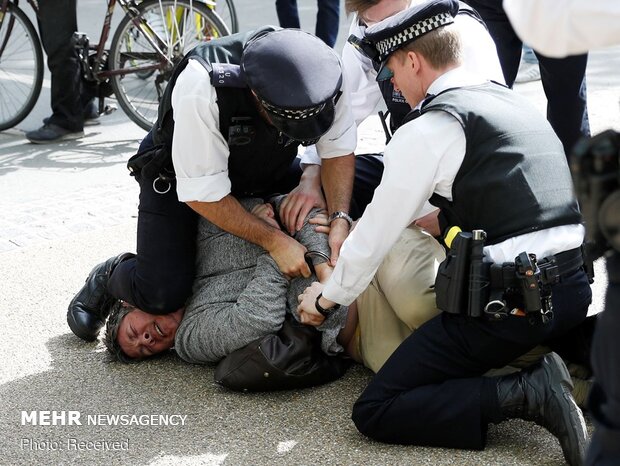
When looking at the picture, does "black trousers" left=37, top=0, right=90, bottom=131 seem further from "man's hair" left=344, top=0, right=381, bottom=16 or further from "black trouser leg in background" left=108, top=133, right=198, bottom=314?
"man's hair" left=344, top=0, right=381, bottom=16

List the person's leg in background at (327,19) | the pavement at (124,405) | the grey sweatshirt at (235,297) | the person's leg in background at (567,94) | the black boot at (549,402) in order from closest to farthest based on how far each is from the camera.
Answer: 1. the black boot at (549,402)
2. the pavement at (124,405)
3. the grey sweatshirt at (235,297)
4. the person's leg in background at (567,94)
5. the person's leg in background at (327,19)

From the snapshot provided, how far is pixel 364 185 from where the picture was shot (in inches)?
156

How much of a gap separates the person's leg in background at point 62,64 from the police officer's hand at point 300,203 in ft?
9.84

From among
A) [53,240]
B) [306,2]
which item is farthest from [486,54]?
[306,2]

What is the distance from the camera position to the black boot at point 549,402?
2.68 m

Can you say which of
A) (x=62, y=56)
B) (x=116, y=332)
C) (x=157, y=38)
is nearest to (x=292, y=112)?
(x=116, y=332)

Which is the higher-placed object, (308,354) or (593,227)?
(593,227)

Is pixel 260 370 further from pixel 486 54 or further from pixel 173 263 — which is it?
pixel 486 54

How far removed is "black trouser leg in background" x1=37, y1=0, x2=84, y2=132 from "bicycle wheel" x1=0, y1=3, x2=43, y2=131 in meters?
0.15

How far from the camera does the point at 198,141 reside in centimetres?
329

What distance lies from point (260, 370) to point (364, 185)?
1.06 meters

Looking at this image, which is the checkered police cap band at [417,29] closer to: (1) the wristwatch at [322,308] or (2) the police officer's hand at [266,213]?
(1) the wristwatch at [322,308]

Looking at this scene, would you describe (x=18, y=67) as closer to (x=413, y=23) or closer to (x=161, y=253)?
(x=161, y=253)

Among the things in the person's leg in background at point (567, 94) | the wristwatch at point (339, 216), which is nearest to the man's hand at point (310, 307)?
the wristwatch at point (339, 216)
